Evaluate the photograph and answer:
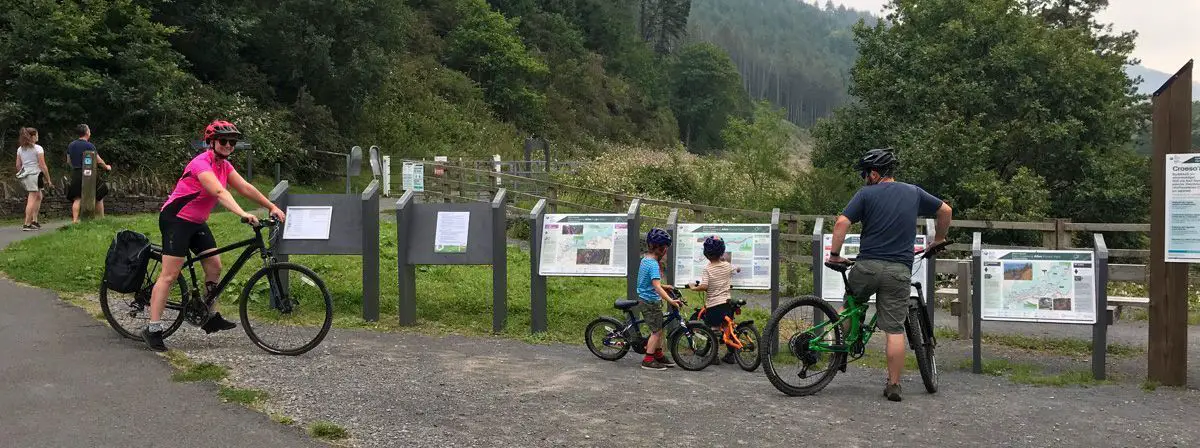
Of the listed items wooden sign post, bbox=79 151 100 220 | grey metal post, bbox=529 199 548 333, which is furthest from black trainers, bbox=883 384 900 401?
wooden sign post, bbox=79 151 100 220

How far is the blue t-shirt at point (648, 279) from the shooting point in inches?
293

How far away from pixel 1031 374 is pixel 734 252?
9.15ft

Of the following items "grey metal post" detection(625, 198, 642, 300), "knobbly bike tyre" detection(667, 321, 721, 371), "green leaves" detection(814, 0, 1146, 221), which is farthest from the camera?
"green leaves" detection(814, 0, 1146, 221)

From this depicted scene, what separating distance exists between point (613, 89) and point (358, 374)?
72.8 metres

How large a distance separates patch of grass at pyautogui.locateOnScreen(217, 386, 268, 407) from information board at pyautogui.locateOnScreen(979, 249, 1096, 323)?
231 inches

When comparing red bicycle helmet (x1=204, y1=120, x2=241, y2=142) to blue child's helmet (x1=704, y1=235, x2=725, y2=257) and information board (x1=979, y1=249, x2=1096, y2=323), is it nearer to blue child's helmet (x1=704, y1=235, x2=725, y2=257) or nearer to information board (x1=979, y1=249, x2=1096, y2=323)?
blue child's helmet (x1=704, y1=235, x2=725, y2=257)

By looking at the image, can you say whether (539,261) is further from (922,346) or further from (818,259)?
(922,346)

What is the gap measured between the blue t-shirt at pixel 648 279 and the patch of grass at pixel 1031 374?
10.1 ft

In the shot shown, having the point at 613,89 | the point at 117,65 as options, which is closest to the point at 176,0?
the point at 117,65

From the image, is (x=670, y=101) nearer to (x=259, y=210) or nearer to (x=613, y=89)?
(x=613, y=89)

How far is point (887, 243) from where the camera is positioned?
6.11m

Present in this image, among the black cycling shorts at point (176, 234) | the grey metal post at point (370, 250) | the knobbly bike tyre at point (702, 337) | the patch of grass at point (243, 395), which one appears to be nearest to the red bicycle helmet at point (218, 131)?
the black cycling shorts at point (176, 234)

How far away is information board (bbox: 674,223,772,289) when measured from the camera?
8.45 metres

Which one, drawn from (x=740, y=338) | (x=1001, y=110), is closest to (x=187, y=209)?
(x=740, y=338)
